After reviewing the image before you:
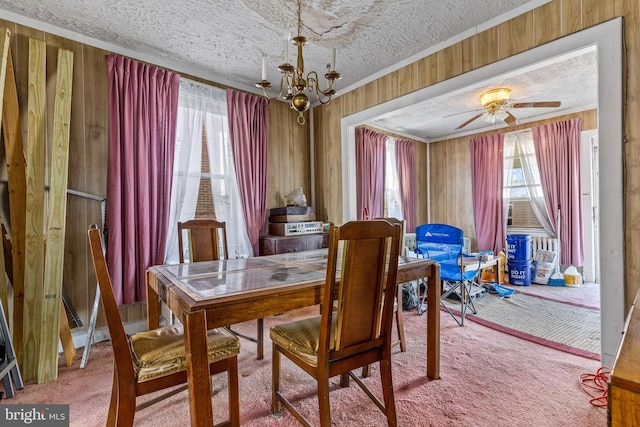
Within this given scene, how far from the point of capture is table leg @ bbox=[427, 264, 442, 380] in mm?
1938

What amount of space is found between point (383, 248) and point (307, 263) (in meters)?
0.74

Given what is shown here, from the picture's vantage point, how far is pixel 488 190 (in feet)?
16.9

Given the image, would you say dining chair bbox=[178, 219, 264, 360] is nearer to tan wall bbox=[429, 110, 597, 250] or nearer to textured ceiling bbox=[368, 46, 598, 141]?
textured ceiling bbox=[368, 46, 598, 141]

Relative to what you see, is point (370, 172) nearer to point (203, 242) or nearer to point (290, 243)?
point (290, 243)

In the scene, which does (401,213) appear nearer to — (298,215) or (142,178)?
(298,215)

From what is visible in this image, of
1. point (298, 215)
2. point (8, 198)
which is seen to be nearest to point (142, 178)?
point (8, 198)

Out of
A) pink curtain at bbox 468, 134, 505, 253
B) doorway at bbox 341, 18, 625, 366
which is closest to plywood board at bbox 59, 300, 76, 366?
doorway at bbox 341, 18, 625, 366

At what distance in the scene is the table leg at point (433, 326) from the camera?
194 cm

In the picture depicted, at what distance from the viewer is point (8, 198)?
2.18 m

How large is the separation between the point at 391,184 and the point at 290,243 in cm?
268

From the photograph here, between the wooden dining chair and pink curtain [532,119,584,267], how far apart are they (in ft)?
16.4

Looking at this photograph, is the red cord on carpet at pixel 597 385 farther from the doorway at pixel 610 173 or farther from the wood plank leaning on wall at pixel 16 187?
the wood plank leaning on wall at pixel 16 187

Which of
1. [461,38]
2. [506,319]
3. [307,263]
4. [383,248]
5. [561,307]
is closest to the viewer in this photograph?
[383,248]

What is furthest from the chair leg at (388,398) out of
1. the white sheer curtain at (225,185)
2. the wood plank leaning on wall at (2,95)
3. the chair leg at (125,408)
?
the wood plank leaning on wall at (2,95)
